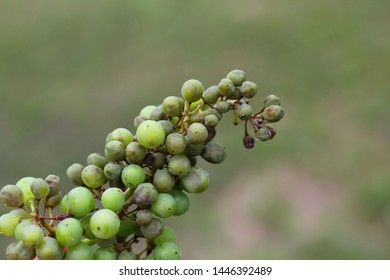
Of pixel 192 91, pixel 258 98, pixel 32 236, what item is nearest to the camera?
pixel 32 236

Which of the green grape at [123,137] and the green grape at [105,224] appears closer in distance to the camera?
the green grape at [105,224]

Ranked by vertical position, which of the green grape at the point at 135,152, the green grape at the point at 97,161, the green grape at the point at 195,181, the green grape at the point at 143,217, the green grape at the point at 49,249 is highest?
the green grape at the point at 97,161

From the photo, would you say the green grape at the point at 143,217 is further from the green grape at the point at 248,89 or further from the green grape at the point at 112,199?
the green grape at the point at 248,89

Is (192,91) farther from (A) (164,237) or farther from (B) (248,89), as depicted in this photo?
(A) (164,237)

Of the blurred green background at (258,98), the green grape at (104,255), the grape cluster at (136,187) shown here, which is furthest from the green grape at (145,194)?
the blurred green background at (258,98)

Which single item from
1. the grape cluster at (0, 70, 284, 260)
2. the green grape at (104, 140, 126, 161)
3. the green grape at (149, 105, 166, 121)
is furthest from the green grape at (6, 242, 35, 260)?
the green grape at (149, 105, 166, 121)

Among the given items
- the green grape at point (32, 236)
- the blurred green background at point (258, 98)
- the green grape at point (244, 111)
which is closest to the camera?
the green grape at point (32, 236)

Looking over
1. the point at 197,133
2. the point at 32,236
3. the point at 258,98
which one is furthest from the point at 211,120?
the point at 258,98
